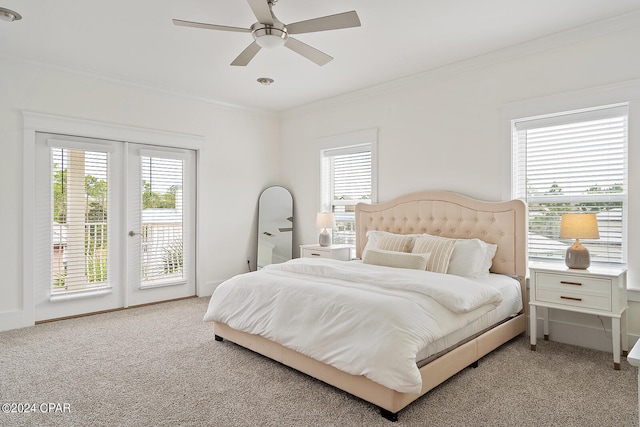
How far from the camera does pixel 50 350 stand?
3.18 meters

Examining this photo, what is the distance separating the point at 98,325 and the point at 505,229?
162 inches

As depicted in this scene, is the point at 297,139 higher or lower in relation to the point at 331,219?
higher

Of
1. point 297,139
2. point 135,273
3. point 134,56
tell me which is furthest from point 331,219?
point 134,56

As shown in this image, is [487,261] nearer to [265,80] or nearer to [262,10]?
[262,10]

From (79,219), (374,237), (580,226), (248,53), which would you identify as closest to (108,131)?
(79,219)

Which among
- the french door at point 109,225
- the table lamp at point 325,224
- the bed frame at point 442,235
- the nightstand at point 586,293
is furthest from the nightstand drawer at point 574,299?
the french door at point 109,225

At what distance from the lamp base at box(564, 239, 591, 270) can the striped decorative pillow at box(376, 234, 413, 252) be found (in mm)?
1320

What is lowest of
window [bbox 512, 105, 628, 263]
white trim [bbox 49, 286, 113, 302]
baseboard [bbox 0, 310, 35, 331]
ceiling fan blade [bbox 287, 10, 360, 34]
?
baseboard [bbox 0, 310, 35, 331]

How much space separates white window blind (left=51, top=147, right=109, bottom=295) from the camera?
4.05 meters

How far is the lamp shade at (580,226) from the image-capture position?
291cm

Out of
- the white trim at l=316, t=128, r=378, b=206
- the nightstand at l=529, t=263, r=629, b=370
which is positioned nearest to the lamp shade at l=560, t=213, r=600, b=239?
the nightstand at l=529, t=263, r=629, b=370

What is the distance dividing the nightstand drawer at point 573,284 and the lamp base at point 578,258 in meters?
0.14

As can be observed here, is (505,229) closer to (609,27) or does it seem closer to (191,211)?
(609,27)

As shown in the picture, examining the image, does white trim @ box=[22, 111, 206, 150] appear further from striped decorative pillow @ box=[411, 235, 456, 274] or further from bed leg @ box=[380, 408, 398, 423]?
bed leg @ box=[380, 408, 398, 423]
